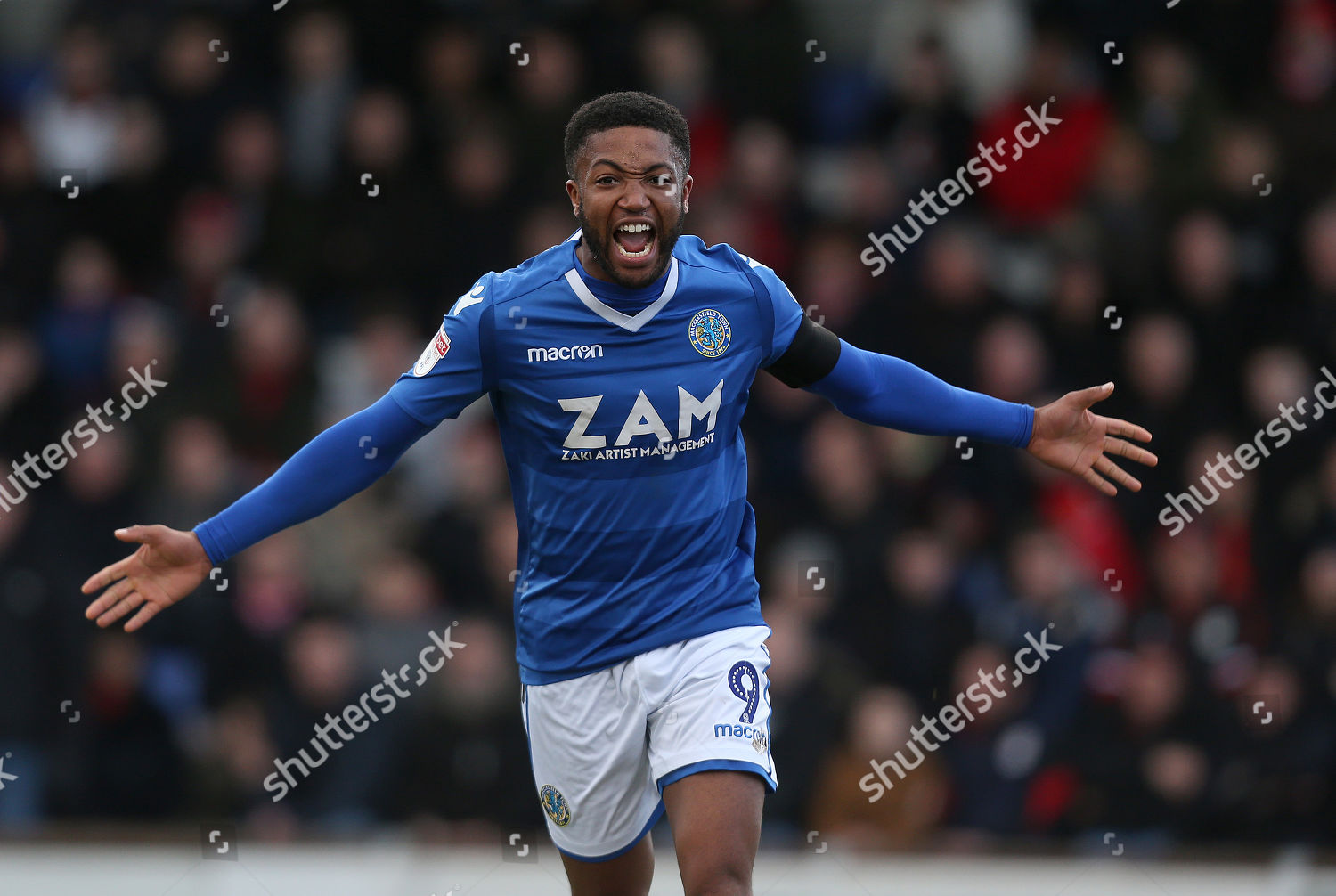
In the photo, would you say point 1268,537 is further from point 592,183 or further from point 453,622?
point 592,183

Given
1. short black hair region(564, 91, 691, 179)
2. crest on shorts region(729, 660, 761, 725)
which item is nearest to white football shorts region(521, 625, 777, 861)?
crest on shorts region(729, 660, 761, 725)

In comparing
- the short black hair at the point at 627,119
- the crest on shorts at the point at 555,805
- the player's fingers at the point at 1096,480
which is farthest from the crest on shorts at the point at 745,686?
the short black hair at the point at 627,119

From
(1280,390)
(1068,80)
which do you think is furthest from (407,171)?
(1280,390)

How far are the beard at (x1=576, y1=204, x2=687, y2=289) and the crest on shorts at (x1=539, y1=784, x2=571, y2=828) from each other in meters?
1.48

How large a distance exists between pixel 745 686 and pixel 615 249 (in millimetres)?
1241

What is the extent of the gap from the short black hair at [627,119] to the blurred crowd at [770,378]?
3.47 metres

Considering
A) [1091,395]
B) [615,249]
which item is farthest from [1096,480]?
[615,249]

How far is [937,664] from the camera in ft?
25.5

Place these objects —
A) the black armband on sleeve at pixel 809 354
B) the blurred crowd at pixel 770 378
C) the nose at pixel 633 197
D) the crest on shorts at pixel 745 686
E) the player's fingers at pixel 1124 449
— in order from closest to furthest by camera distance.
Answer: the nose at pixel 633 197, the crest on shorts at pixel 745 686, the black armband on sleeve at pixel 809 354, the player's fingers at pixel 1124 449, the blurred crowd at pixel 770 378

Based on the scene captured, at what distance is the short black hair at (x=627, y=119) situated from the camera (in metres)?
4.53

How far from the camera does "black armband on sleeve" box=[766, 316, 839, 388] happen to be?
488cm

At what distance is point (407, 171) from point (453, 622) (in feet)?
9.10

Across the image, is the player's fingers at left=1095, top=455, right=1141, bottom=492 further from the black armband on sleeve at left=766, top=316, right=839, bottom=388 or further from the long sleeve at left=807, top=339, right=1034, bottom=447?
the black armband on sleeve at left=766, top=316, right=839, bottom=388

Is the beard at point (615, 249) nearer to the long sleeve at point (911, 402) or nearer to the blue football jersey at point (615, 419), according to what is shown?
the blue football jersey at point (615, 419)
